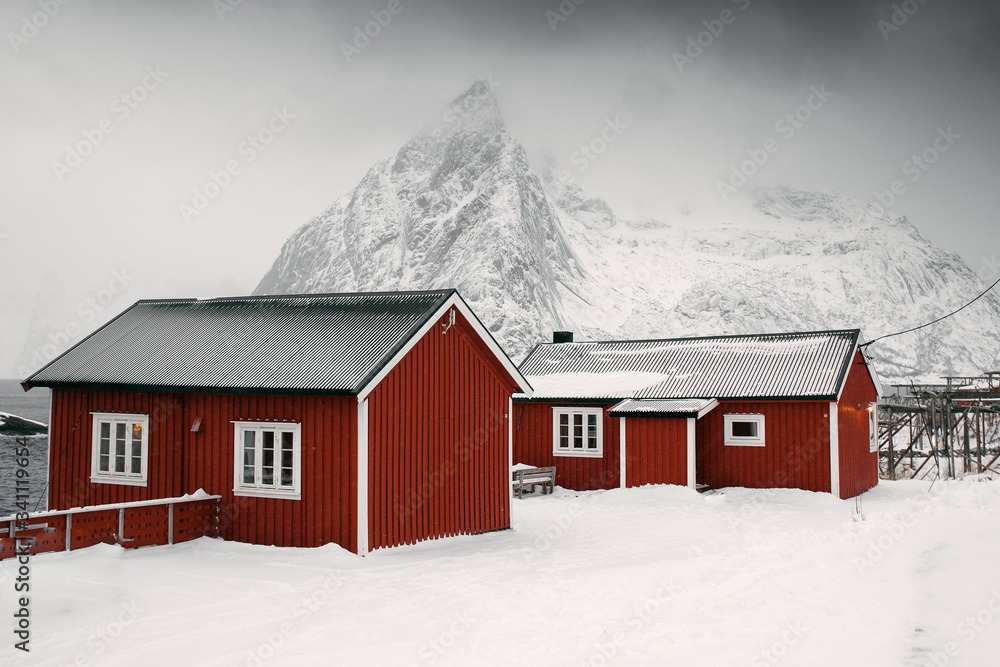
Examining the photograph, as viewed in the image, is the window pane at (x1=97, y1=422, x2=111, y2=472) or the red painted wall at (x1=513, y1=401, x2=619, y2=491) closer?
the window pane at (x1=97, y1=422, x2=111, y2=472)

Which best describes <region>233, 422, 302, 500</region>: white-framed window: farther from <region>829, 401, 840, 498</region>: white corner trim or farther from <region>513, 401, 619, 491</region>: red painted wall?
<region>829, 401, 840, 498</region>: white corner trim

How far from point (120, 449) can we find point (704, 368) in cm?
1726

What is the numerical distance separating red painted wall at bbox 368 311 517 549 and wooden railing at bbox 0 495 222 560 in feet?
10.8

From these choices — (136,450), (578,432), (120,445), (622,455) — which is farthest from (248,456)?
(578,432)

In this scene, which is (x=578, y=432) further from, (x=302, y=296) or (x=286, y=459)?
(x=286, y=459)

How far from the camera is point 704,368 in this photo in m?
25.8

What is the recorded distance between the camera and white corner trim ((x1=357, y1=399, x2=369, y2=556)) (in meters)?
13.5

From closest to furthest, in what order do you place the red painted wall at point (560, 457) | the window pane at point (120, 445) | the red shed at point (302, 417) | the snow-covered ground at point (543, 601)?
1. the snow-covered ground at point (543, 601)
2. the red shed at point (302, 417)
3. the window pane at point (120, 445)
4. the red painted wall at point (560, 457)

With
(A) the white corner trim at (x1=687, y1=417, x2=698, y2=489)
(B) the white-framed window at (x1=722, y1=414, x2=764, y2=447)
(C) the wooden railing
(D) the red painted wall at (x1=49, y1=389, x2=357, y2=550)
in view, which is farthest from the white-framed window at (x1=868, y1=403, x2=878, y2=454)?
(C) the wooden railing

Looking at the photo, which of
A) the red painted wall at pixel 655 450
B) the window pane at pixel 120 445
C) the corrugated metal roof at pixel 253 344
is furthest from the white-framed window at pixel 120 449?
the red painted wall at pixel 655 450

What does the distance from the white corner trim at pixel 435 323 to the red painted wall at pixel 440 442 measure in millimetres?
155

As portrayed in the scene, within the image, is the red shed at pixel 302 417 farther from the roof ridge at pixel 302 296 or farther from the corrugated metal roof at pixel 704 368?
the corrugated metal roof at pixel 704 368

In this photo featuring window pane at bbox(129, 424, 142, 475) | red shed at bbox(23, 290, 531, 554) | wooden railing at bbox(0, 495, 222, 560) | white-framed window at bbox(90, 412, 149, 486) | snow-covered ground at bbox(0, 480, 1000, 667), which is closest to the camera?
snow-covered ground at bbox(0, 480, 1000, 667)

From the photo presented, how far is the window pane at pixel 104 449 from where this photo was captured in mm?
16547
